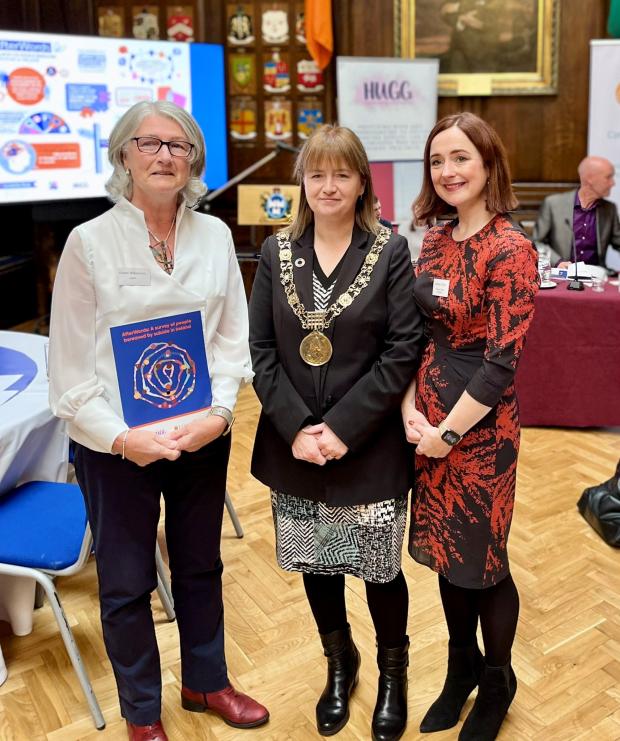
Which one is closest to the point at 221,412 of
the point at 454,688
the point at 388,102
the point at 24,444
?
the point at 24,444

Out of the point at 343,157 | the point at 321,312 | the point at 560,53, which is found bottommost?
the point at 321,312

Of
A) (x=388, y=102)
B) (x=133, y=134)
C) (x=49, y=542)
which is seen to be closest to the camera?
(x=133, y=134)

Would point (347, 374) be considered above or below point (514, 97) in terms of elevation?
below

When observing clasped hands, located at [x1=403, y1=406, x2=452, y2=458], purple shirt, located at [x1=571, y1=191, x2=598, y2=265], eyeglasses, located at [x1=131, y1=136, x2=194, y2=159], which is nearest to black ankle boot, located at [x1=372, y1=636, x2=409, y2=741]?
clasped hands, located at [x1=403, y1=406, x2=452, y2=458]

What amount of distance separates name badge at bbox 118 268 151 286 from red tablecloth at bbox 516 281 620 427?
106 inches

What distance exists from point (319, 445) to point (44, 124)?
4.19 m

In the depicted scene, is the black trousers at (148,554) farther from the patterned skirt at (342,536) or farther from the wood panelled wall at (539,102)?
the wood panelled wall at (539,102)

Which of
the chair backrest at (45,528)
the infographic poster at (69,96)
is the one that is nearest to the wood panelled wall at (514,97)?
the infographic poster at (69,96)

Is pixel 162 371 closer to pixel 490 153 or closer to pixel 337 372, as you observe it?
pixel 337 372

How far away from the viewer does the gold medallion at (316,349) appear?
178cm

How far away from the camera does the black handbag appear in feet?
9.96

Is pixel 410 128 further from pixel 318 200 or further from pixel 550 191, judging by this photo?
pixel 318 200

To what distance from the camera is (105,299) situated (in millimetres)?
1676

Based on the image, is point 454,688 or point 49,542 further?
point 49,542
